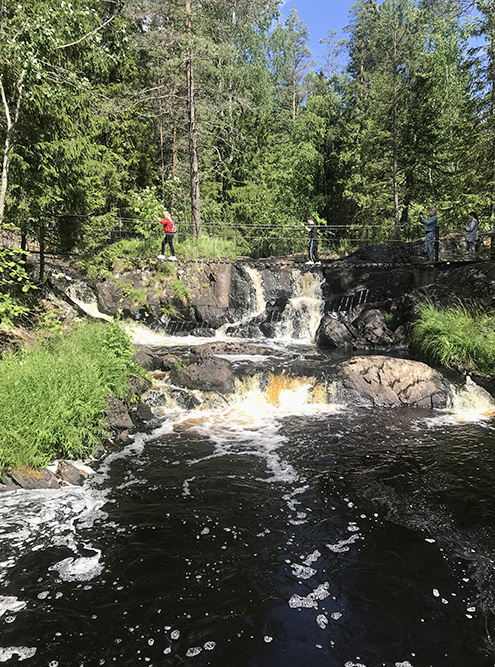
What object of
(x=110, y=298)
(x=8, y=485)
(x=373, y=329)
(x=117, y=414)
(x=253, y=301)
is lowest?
(x=8, y=485)

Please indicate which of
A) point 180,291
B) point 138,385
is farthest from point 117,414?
point 180,291

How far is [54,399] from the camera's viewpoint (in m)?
6.46

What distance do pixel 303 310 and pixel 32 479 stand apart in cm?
1250

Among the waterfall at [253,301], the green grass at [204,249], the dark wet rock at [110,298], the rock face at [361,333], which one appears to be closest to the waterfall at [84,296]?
the dark wet rock at [110,298]

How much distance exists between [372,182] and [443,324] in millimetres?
13031

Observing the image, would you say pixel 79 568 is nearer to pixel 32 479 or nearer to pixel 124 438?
pixel 32 479

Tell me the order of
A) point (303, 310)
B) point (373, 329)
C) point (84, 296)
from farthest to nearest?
point (84, 296)
point (303, 310)
point (373, 329)

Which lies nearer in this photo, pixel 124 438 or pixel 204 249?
pixel 124 438

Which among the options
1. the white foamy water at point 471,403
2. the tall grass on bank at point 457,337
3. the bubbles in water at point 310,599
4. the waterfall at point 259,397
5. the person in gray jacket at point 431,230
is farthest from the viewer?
the person in gray jacket at point 431,230

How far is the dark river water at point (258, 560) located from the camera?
336cm

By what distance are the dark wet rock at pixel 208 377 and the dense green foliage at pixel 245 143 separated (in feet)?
16.3

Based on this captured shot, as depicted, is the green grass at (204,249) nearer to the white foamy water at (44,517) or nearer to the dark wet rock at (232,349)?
the dark wet rock at (232,349)

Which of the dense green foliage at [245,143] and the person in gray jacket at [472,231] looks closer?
the dense green foliage at [245,143]

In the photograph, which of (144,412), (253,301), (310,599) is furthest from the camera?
(253,301)
